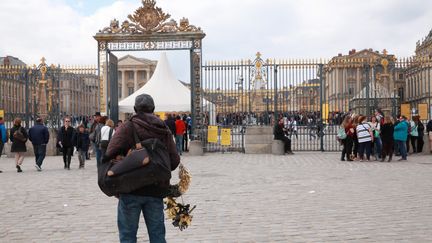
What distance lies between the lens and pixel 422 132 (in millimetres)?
20562

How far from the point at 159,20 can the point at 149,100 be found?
16.9 metres

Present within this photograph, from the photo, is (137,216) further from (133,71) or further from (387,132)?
(133,71)

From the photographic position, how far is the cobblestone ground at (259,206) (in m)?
7.04

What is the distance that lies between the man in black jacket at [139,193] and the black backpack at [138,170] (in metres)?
0.06

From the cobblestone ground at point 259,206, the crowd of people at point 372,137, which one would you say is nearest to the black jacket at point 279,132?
the crowd of people at point 372,137

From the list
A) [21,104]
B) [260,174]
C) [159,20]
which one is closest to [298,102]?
[159,20]

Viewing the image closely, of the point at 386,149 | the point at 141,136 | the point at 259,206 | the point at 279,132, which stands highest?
the point at 141,136

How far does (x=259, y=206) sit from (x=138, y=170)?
4.69 meters

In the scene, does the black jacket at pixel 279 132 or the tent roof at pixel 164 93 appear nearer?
the black jacket at pixel 279 132

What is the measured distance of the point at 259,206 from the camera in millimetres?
9070

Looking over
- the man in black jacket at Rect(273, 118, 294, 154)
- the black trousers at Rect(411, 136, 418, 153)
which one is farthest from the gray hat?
the black trousers at Rect(411, 136, 418, 153)

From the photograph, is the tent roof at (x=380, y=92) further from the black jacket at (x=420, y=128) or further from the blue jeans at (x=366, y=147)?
the blue jeans at (x=366, y=147)

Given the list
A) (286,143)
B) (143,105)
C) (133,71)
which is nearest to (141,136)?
(143,105)

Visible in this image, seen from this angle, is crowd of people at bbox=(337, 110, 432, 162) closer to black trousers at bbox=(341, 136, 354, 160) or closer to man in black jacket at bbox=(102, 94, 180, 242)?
black trousers at bbox=(341, 136, 354, 160)
